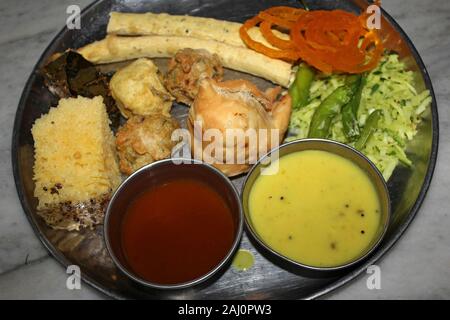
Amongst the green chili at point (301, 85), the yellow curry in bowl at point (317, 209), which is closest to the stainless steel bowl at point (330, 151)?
the yellow curry in bowl at point (317, 209)

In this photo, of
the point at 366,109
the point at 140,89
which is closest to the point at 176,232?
the point at 140,89

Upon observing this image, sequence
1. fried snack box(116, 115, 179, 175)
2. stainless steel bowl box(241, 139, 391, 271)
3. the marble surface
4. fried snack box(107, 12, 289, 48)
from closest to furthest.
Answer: stainless steel bowl box(241, 139, 391, 271)
the marble surface
fried snack box(116, 115, 179, 175)
fried snack box(107, 12, 289, 48)

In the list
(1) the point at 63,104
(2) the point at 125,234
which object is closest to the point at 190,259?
(2) the point at 125,234

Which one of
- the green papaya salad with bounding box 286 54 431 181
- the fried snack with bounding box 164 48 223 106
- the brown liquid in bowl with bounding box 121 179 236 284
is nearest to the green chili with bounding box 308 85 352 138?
the green papaya salad with bounding box 286 54 431 181

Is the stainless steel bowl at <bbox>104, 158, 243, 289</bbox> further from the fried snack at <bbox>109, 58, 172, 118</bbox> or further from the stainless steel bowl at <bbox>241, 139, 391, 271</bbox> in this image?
the fried snack at <bbox>109, 58, 172, 118</bbox>

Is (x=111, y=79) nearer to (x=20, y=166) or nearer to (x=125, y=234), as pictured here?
(x=20, y=166)

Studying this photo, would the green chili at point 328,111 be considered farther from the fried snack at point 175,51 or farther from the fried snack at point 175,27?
the fried snack at point 175,27
